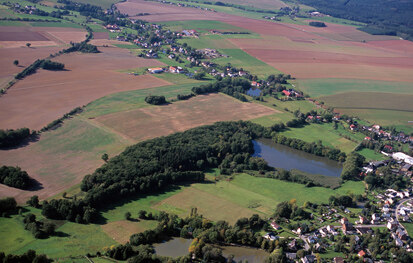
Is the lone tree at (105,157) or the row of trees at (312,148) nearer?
the lone tree at (105,157)

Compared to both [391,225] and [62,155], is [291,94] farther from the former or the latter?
[62,155]

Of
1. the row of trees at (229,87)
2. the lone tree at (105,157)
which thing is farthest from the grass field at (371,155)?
the lone tree at (105,157)

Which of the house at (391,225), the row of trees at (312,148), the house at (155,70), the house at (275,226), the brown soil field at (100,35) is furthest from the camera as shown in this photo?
the brown soil field at (100,35)

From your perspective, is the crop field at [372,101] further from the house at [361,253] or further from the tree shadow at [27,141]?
the tree shadow at [27,141]

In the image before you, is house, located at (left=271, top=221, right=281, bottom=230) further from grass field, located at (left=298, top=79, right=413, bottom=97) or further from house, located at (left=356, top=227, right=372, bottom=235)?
grass field, located at (left=298, top=79, right=413, bottom=97)

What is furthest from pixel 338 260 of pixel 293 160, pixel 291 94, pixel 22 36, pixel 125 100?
pixel 22 36
